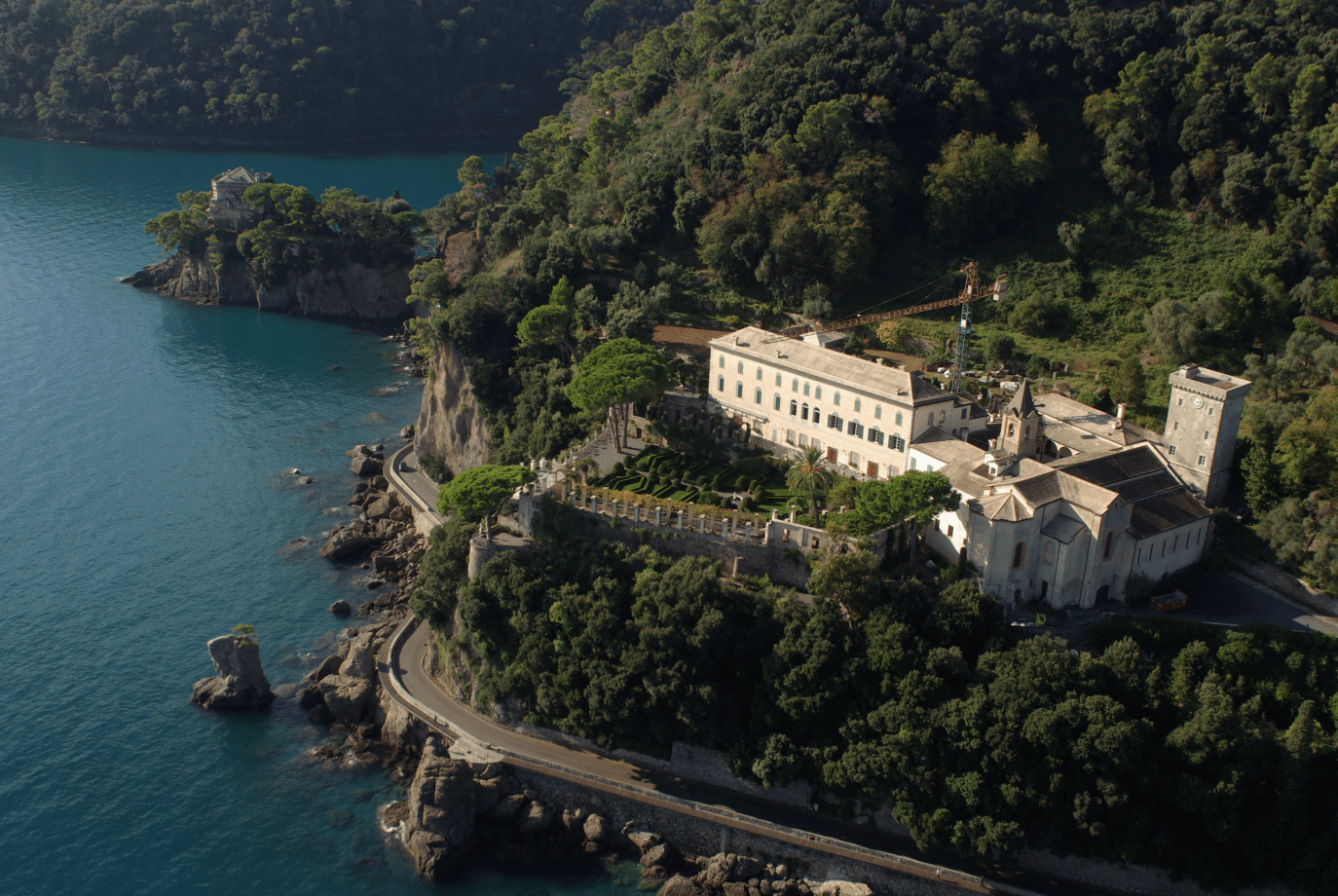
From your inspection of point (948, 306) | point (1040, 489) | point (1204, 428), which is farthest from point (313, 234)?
point (1204, 428)

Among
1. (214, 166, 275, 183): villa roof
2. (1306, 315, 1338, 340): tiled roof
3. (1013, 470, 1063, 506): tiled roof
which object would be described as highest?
(1306, 315, 1338, 340): tiled roof

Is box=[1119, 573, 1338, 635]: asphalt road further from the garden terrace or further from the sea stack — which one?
the sea stack

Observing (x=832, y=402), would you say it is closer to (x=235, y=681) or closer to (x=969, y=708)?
(x=969, y=708)

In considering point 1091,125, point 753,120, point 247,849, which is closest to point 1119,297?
point 1091,125

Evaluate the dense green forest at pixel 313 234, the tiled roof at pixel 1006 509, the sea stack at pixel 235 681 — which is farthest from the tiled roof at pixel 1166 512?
the dense green forest at pixel 313 234

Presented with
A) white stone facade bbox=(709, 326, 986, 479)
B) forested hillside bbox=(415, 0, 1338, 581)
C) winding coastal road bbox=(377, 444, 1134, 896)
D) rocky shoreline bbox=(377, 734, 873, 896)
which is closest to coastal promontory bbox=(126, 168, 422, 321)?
forested hillside bbox=(415, 0, 1338, 581)

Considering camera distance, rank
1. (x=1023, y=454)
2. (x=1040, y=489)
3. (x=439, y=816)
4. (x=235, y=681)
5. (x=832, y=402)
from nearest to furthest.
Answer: (x=439, y=816)
(x=1040, y=489)
(x=1023, y=454)
(x=235, y=681)
(x=832, y=402)
